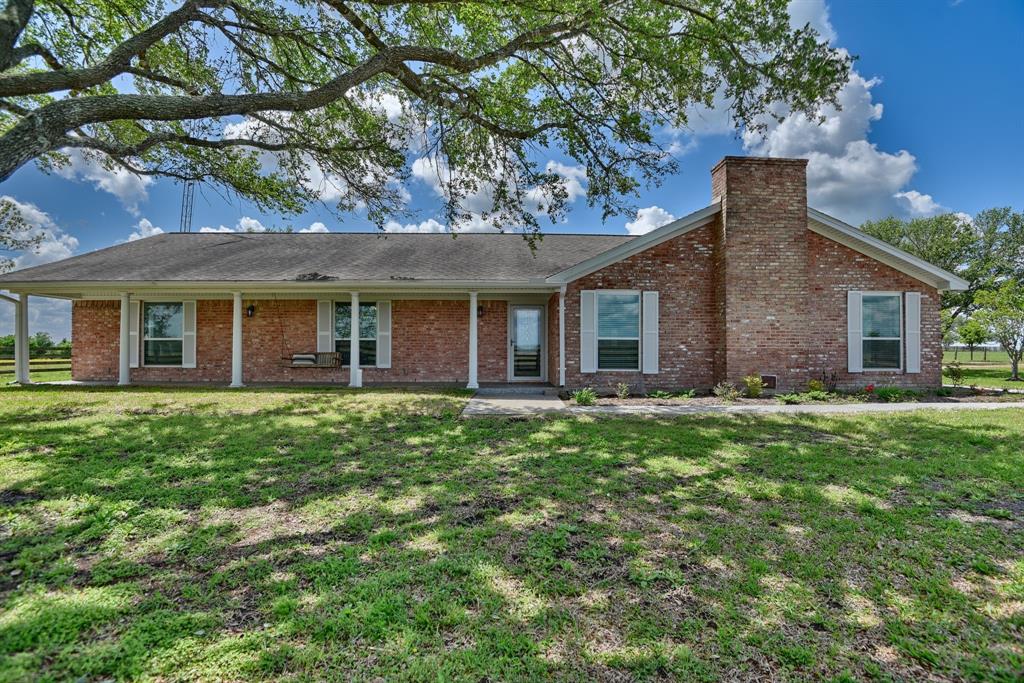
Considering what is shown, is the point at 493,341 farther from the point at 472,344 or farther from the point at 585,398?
the point at 585,398

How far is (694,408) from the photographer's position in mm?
8828

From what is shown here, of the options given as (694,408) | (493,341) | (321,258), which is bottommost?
(694,408)

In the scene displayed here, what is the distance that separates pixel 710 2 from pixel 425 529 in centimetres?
896

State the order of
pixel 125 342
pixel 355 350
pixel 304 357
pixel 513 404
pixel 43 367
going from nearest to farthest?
pixel 513 404 < pixel 355 350 < pixel 125 342 < pixel 304 357 < pixel 43 367

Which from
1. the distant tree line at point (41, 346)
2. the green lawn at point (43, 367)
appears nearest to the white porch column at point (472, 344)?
the green lawn at point (43, 367)

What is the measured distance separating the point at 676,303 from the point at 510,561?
9.15 m

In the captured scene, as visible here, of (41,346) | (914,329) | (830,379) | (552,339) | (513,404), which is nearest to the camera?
(513,404)

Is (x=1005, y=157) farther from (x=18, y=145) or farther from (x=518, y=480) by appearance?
(x=18, y=145)

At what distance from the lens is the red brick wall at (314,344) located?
1278 cm

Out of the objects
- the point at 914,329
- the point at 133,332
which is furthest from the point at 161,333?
the point at 914,329

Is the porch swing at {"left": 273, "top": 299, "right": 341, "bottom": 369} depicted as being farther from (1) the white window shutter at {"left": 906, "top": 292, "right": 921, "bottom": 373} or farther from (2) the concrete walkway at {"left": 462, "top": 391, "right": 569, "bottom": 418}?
(1) the white window shutter at {"left": 906, "top": 292, "right": 921, "bottom": 373}

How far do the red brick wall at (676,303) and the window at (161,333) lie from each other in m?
10.9

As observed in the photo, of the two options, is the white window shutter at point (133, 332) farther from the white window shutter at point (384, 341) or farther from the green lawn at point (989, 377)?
the green lawn at point (989, 377)

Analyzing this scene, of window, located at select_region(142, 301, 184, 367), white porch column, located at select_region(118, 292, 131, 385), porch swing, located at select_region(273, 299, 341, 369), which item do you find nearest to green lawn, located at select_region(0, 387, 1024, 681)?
porch swing, located at select_region(273, 299, 341, 369)
